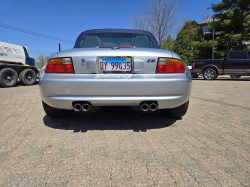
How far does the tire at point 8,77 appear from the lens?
8.62m

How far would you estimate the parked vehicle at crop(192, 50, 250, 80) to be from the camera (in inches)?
467

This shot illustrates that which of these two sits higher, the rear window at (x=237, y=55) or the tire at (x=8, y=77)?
the rear window at (x=237, y=55)

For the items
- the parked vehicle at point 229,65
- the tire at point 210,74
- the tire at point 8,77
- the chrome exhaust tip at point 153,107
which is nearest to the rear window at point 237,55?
the parked vehicle at point 229,65

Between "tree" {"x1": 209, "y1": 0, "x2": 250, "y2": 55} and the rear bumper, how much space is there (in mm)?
22177

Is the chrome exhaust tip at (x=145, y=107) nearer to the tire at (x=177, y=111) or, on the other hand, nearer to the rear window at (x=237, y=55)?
the tire at (x=177, y=111)

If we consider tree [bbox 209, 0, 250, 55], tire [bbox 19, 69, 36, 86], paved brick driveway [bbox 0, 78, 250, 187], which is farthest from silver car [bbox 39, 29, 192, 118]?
tree [bbox 209, 0, 250, 55]

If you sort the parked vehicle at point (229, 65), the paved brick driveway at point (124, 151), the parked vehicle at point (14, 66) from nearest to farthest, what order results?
the paved brick driveway at point (124, 151) → the parked vehicle at point (14, 66) → the parked vehicle at point (229, 65)

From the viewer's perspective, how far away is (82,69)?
227cm

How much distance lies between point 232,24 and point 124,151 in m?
24.4

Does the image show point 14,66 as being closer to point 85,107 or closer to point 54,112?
point 54,112

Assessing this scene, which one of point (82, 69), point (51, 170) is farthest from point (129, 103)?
point (51, 170)

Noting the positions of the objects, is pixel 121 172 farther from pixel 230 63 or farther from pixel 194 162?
pixel 230 63

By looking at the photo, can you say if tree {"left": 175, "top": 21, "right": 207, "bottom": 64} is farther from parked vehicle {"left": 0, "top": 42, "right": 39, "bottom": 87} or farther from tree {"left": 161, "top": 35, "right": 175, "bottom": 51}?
parked vehicle {"left": 0, "top": 42, "right": 39, "bottom": 87}

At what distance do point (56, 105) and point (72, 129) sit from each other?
45 centimetres
